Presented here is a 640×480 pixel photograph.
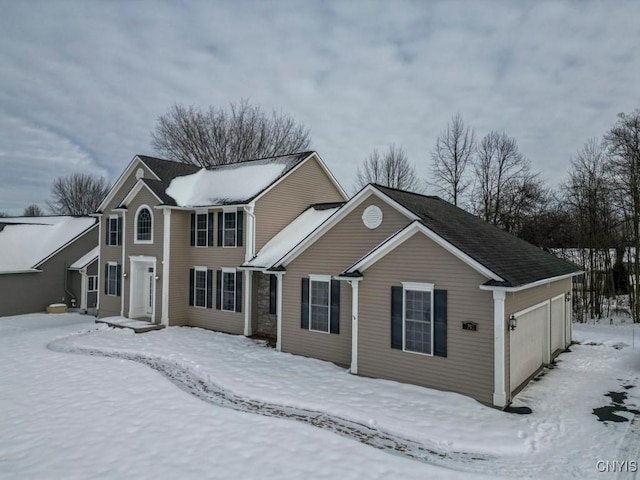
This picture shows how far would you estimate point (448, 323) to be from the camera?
32.1ft

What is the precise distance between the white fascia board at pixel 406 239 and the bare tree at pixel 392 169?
22232 millimetres

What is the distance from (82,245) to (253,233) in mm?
15565

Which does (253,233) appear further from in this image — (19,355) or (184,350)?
(19,355)

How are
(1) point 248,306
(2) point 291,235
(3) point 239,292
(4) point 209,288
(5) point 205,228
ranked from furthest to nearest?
(5) point 205,228 < (4) point 209,288 < (2) point 291,235 < (3) point 239,292 < (1) point 248,306

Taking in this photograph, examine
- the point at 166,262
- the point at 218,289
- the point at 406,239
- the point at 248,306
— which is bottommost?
the point at 248,306

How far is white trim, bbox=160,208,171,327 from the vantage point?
57.9ft

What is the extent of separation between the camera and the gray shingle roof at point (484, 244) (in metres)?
9.64

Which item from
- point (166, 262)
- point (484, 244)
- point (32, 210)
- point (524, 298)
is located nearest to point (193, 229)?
point (166, 262)

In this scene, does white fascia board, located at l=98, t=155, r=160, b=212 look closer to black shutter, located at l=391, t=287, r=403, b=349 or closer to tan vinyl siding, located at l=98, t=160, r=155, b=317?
tan vinyl siding, located at l=98, t=160, r=155, b=317

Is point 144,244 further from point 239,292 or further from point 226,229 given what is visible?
point 239,292

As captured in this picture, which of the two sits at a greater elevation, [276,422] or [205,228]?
[205,228]

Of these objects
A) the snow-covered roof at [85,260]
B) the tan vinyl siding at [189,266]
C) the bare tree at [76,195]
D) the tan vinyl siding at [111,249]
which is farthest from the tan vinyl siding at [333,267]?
the bare tree at [76,195]

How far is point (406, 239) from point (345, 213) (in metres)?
2.54

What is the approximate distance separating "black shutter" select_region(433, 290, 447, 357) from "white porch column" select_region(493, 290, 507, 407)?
3.91ft
